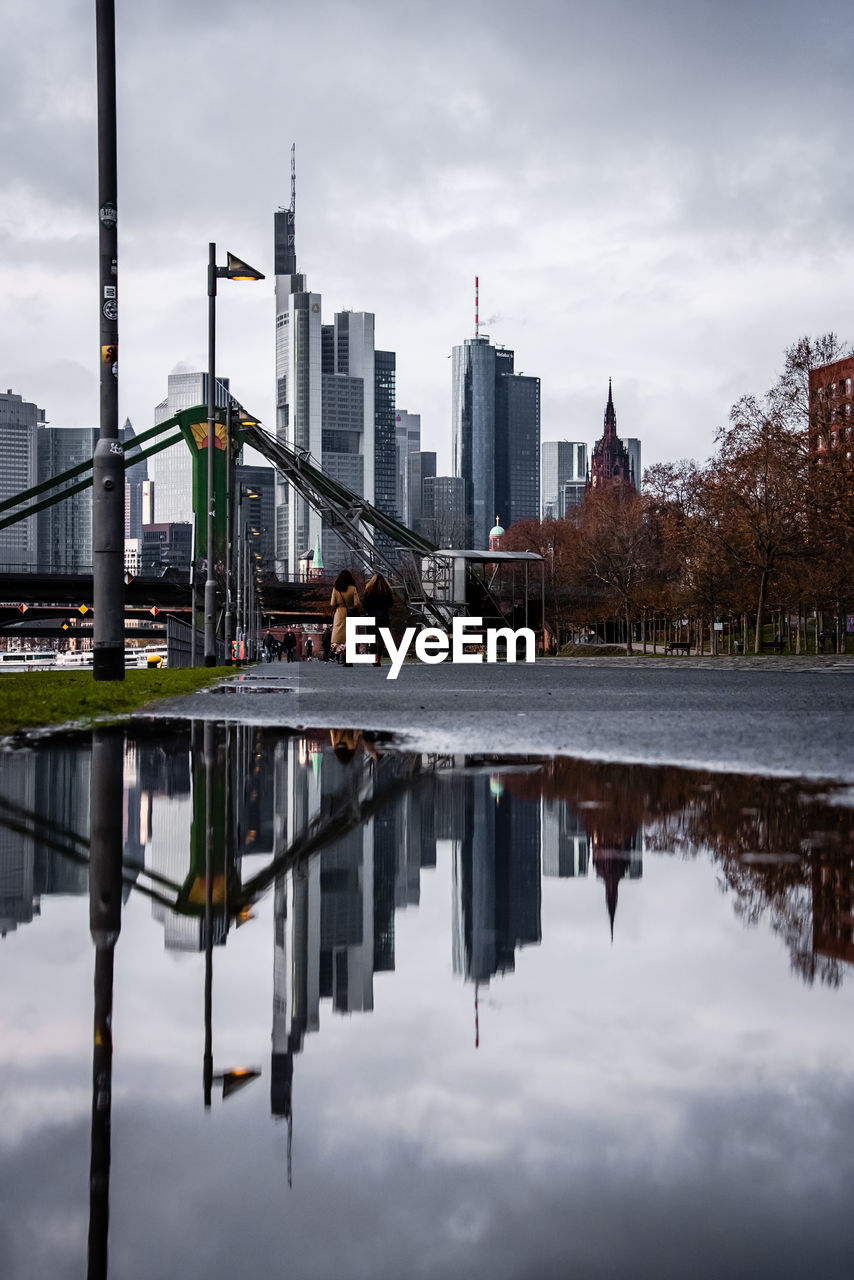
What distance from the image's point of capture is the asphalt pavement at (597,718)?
31.1 feet

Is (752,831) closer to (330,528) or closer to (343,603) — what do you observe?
(343,603)

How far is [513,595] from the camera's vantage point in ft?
369

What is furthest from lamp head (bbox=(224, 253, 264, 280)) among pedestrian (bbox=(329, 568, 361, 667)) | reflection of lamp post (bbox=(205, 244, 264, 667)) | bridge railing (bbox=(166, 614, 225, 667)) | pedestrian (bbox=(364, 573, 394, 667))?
pedestrian (bbox=(329, 568, 361, 667))

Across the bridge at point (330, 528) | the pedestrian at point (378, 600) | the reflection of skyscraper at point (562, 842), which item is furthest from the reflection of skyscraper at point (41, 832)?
the bridge at point (330, 528)

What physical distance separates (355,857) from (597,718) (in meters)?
8.95

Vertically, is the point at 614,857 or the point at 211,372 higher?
the point at 211,372

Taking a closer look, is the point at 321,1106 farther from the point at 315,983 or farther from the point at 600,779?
the point at 600,779

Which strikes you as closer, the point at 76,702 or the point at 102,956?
the point at 102,956

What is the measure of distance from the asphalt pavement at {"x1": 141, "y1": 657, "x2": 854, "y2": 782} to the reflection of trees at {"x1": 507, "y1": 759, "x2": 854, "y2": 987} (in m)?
0.81

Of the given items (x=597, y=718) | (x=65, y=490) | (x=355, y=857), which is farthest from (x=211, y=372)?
(x=65, y=490)

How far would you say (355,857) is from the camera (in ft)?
16.9

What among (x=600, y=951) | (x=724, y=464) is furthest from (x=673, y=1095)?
(x=724, y=464)

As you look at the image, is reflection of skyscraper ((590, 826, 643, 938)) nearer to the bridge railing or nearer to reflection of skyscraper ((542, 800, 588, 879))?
reflection of skyscraper ((542, 800, 588, 879))

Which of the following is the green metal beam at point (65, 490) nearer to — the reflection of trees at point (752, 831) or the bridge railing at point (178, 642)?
the bridge railing at point (178, 642)
